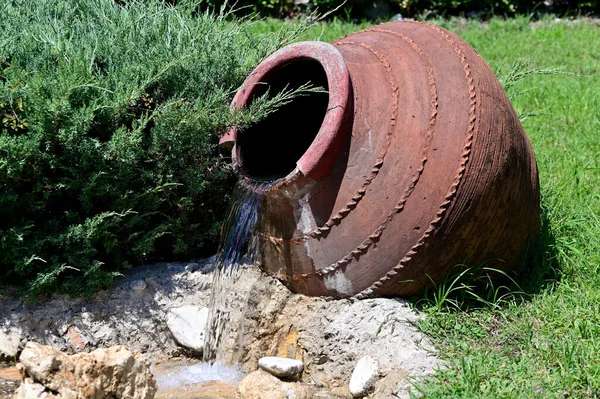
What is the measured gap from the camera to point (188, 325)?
13.8 ft

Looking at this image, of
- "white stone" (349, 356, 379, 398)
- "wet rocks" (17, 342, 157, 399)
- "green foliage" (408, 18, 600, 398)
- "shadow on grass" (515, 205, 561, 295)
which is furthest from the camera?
"shadow on grass" (515, 205, 561, 295)

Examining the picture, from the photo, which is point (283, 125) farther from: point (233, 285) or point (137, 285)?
point (137, 285)

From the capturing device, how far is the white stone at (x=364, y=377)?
11.6 feet

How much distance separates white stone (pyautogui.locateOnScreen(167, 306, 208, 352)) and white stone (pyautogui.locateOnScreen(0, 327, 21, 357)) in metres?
0.73

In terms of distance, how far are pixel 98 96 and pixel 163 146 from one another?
39 cm

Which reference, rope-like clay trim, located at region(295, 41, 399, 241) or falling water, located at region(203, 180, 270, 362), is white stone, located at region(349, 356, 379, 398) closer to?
rope-like clay trim, located at region(295, 41, 399, 241)

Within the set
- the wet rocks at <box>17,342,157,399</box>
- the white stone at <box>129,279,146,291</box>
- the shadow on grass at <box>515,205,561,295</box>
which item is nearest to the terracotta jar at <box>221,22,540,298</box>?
the shadow on grass at <box>515,205,561,295</box>

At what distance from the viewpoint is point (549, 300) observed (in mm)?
3850

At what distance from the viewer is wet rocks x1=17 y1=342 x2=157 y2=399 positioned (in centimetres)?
304

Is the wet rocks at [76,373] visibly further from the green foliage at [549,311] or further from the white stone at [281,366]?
the green foliage at [549,311]

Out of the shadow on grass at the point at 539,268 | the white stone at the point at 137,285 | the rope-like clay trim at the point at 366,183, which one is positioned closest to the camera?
the rope-like clay trim at the point at 366,183

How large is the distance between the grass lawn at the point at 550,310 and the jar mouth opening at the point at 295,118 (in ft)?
2.72

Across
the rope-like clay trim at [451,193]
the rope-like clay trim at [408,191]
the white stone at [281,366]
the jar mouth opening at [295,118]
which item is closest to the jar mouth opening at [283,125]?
the jar mouth opening at [295,118]

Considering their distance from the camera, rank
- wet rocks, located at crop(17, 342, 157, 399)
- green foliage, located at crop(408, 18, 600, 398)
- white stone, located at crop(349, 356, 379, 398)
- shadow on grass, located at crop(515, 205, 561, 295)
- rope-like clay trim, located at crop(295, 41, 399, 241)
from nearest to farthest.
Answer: wet rocks, located at crop(17, 342, 157, 399) < green foliage, located at crop(408, 18, 600, 398) < white stone, located at crop(349, 356, 379, 398) < rope-like clay trim, located at crop(295, 41, 399, 241) < shadow on grass, located at crop(515, 205, 561, 295)
